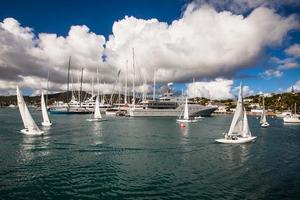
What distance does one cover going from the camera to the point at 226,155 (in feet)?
139

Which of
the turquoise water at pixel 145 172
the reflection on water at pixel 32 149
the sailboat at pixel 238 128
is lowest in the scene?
the turquoise water at pixel 145 172

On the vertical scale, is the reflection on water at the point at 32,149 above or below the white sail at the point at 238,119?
below

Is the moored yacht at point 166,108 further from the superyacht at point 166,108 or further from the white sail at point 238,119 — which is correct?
the white sail at point 238,119

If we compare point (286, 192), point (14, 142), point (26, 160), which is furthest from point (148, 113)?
point (286, 192)

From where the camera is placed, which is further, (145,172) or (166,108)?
(166,108)

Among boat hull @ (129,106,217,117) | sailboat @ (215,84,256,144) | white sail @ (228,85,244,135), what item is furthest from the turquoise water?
boat hull @ (129,106,217,117)

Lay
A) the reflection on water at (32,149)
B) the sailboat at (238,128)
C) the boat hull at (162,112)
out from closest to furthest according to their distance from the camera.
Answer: the reflection on water at (32,149), the sailboat at (238,128), the boat hull at (162,112)

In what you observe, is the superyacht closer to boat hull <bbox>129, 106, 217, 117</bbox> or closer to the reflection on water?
boat hull <bbox>129, 106, 217, 117</bbox>

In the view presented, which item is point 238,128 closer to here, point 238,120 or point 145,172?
point 238,120

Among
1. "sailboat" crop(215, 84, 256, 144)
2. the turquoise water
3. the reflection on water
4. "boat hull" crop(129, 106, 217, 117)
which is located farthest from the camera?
"boat hull" crop(129, 106, 217, 117)

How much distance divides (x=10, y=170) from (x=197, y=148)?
29.6 metres

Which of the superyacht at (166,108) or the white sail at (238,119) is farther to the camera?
the superyacht at (166,108)

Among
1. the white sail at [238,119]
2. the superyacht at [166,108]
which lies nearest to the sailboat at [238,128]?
the white sail at [238,119]

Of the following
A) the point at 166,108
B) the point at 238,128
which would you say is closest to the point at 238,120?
the point at 238,128
